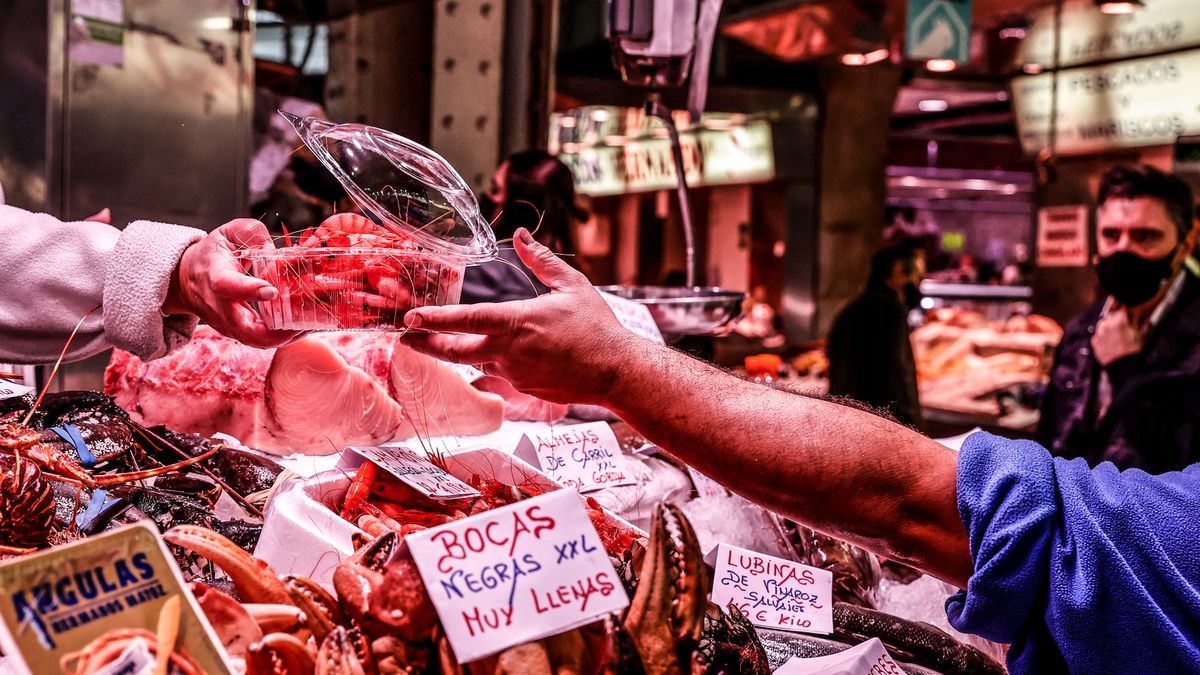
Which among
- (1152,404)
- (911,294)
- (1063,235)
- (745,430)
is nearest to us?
(745,430)

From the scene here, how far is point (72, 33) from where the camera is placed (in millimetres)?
3459

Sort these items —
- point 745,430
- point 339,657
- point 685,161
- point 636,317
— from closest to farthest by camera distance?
point 339,657 → point 745,430 → point 636,317 → point 685,161

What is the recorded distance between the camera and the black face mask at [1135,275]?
3.43 meters

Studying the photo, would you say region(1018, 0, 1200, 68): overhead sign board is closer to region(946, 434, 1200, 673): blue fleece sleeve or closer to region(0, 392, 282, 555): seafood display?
region(946, 434, 1200, 673): blue fleece sleeve

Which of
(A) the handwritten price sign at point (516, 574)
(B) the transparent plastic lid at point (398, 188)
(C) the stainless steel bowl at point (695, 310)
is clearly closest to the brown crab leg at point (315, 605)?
(A) the handwritten price sign at point (516, 574)

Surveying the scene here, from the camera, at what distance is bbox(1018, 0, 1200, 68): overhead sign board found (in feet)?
19.0

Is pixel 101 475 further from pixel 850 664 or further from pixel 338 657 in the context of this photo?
pixel 850 664

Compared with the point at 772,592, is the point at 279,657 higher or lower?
higher

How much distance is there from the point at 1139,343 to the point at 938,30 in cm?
262

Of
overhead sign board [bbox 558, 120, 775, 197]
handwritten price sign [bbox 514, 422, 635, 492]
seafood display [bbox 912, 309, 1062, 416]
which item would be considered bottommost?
seafood display [bbox 912, 309, 1062, 416]

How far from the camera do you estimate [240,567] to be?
0.97m

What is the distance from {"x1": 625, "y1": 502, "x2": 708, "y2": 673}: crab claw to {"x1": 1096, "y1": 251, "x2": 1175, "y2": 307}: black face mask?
3010 mm

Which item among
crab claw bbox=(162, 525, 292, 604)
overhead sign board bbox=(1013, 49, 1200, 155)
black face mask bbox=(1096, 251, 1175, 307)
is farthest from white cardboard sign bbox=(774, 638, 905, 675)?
overhead sign board bbox=(1013, 49, 1200, 155)

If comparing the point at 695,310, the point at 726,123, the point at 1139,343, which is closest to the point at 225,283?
the point at 695,310
